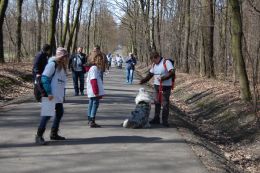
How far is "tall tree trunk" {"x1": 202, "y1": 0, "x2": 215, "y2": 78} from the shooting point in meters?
29.9

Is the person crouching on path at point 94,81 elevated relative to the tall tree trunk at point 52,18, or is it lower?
lower

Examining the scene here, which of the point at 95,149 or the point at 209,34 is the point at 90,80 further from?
the point at 209,34

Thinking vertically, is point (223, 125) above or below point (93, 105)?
below

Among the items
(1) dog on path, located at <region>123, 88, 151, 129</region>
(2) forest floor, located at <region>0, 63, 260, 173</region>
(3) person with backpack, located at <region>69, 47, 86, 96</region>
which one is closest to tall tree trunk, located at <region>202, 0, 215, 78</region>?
(2) forest floor, located at <region>0, 63, 260, 173</region>

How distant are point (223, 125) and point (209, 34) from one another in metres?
15.2

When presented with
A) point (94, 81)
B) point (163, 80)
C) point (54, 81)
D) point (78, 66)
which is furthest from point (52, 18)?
point (54, 81)

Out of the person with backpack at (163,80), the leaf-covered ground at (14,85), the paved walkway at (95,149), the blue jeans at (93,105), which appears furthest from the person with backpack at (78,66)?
the blue jeans at (93,105)

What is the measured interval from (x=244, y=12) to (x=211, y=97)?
30.1 ft

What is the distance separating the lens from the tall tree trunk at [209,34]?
29859 mm

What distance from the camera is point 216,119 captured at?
56.8 feet

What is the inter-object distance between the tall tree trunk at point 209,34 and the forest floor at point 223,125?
5.40 meters

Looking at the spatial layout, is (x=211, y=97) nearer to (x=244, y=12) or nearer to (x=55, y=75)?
(x=244, y=12)

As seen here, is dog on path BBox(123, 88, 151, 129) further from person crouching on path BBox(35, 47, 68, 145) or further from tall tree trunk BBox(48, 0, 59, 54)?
tall tree trunk BBox(48, 0, 59, 54)

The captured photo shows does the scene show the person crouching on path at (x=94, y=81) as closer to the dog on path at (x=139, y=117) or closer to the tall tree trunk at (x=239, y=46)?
the dog on path at (x=139, y=117)
